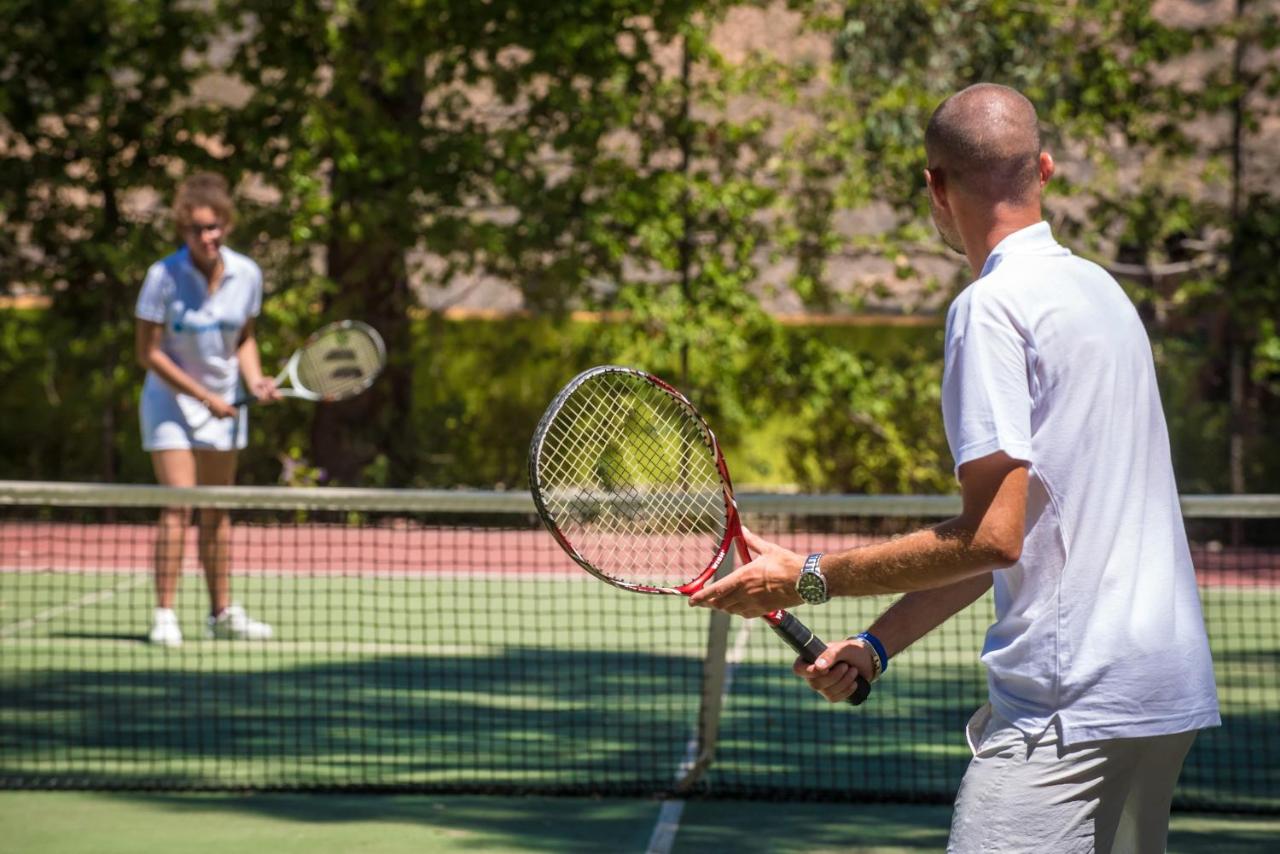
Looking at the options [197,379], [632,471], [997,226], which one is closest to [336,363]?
[197,379]

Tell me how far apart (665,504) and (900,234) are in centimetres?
1080

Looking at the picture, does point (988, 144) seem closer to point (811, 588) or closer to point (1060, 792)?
point (811, 588)

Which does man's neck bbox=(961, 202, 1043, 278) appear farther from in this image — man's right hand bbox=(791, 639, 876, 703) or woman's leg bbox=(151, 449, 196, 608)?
woman's leg bbox=(151, 449, 196, 608)

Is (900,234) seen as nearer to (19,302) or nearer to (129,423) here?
(129,423)

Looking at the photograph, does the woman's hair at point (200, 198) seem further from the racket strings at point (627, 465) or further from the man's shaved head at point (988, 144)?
the man's shaved head at point (988, 144)

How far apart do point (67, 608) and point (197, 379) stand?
2058mm

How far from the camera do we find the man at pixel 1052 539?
2.44 meters

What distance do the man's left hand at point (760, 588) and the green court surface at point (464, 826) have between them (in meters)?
2.11

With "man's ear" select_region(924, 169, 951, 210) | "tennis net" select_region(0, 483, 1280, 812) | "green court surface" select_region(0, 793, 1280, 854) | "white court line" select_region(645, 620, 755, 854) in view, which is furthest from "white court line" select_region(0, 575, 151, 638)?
"man's ear" select_region(924, 169, 951, 210)

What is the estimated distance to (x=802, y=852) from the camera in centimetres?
473

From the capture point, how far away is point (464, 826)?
16.3 feet

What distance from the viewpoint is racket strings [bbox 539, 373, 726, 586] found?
3.34 metres

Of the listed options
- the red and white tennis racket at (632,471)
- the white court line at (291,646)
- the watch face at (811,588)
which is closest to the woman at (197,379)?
the white court line at (291,646)

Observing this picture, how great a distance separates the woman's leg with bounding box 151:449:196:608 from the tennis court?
0.90ft
